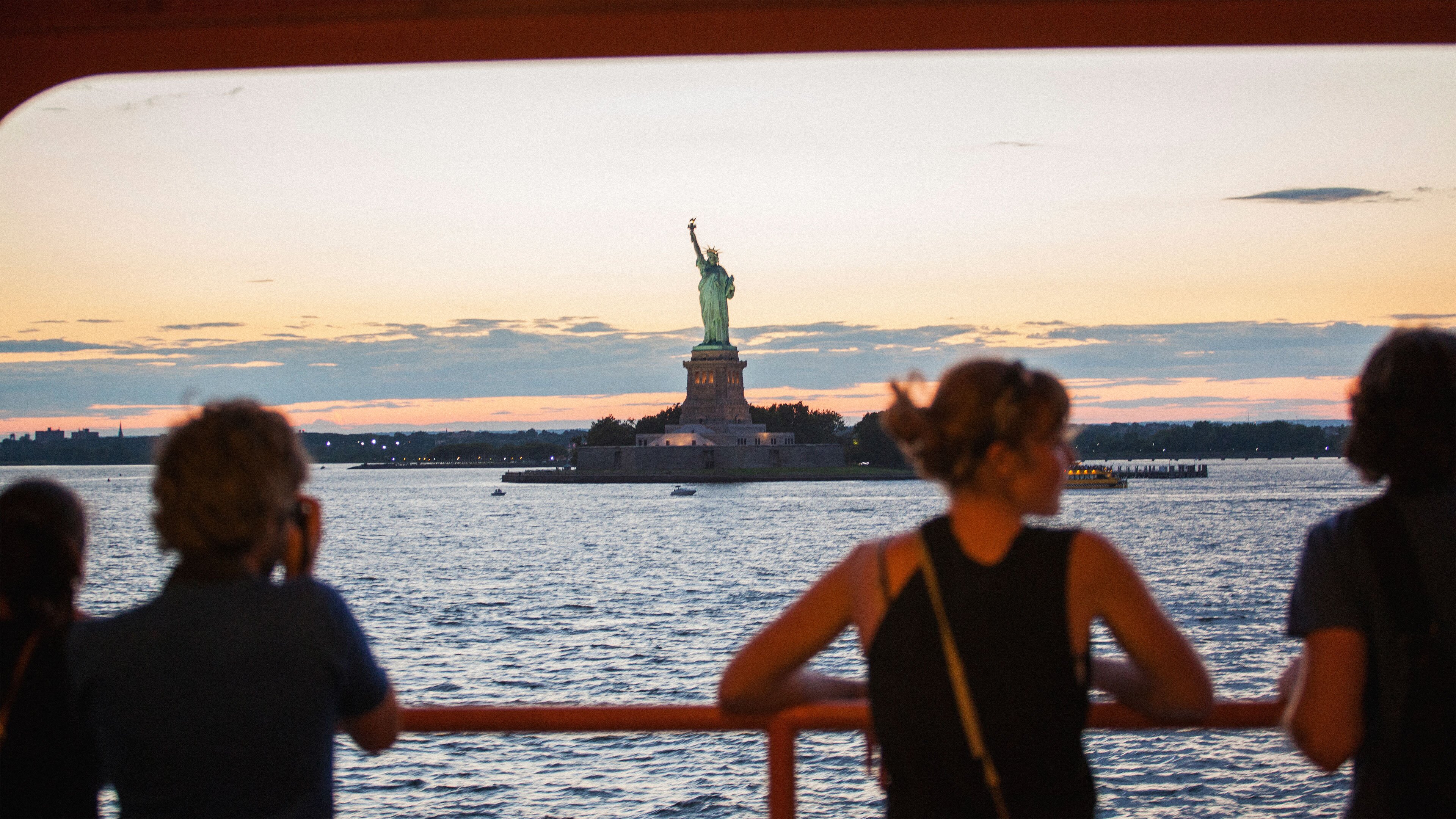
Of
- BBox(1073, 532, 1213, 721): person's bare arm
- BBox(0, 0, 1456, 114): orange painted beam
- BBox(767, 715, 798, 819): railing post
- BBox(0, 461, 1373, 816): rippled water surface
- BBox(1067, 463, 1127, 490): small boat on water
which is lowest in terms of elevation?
BBox(1067, 463, 1127, 490): small boat on water

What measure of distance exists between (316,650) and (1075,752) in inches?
44.0

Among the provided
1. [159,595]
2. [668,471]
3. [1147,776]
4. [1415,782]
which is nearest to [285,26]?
[159,595]

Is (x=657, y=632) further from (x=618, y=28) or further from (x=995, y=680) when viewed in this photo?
(x=995, y=680)

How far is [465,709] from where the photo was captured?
8.07 feet

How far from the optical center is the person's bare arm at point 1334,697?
1782 millimetres

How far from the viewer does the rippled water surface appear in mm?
13820

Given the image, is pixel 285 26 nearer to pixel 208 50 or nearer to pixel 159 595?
pixel 208 50

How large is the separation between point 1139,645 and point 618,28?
2.14 m

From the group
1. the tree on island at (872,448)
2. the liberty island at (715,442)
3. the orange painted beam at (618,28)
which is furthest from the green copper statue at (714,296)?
the orange painted beam at (618,28)

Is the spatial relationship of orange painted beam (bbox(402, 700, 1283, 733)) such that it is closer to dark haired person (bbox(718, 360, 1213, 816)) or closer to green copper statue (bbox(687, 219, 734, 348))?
dark haired person (bbox(718, 360, 1213, 816))

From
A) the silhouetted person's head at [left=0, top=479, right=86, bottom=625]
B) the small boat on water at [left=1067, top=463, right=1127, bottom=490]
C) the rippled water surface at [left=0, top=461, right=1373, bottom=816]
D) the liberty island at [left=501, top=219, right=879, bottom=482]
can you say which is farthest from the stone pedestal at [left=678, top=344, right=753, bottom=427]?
the silhouetted person's head at [left=0, top=479, right=86, bottom=625]

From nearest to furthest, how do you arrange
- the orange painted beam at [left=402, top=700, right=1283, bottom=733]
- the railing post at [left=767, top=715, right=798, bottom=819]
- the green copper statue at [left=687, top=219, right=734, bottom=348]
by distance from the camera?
the orange painted beam at [left=402, top=700, right=1283, bottom=733]
the railing post at [left=767, top=715, right=798, bottom=819]
the green copper statue at [left=687, top=219, right=734, bottom=348]

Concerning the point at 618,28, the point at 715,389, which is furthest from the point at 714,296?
the point at 618,28

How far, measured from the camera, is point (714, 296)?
2923 inches
